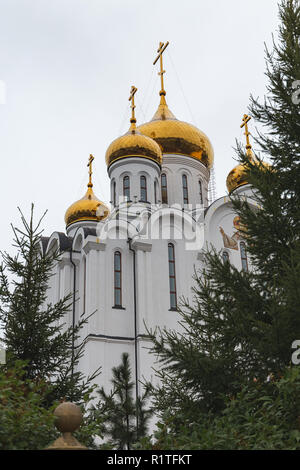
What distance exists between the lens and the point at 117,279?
50.1 ft

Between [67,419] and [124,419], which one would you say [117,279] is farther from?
[67,419]

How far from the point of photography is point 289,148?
6809 millimetres

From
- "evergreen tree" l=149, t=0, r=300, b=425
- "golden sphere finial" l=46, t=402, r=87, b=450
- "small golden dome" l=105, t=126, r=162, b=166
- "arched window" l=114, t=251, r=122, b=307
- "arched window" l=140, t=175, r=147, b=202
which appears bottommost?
"golden sphere finial" l=46, t=402, r=87, b=450

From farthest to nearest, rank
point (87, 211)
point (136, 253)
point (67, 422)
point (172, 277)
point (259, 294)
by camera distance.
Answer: point (87, 211) → point (172, 277) → point (136, 253) → point (259, 294) → point (67, 422)

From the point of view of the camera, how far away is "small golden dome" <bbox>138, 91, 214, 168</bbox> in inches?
808

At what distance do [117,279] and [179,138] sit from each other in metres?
7.29

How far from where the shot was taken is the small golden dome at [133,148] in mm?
18141

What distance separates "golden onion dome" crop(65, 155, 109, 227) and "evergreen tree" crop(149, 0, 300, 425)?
44.6 feet

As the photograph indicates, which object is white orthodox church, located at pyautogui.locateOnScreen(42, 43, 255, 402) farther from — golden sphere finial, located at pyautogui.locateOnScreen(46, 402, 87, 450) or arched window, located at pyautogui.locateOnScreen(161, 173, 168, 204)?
golden sphere finial, located at pyautogui.locateOnScreen(46, 402, 87, 450)

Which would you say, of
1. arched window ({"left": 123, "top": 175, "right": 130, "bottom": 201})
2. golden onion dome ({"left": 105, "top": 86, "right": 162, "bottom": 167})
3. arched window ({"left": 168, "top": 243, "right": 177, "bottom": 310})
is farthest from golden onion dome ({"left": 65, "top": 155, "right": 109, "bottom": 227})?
arched window ({"left": 168, "top": 243, "right": 177, "bottom": 310})

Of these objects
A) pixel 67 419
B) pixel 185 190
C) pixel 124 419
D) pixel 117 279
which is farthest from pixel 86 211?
pixel 67 419

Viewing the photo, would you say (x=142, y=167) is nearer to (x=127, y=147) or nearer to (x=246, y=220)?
(x=127, y=147)

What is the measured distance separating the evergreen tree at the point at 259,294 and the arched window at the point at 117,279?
27.5 feet

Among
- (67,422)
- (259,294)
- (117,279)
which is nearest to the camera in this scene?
(67,422)
